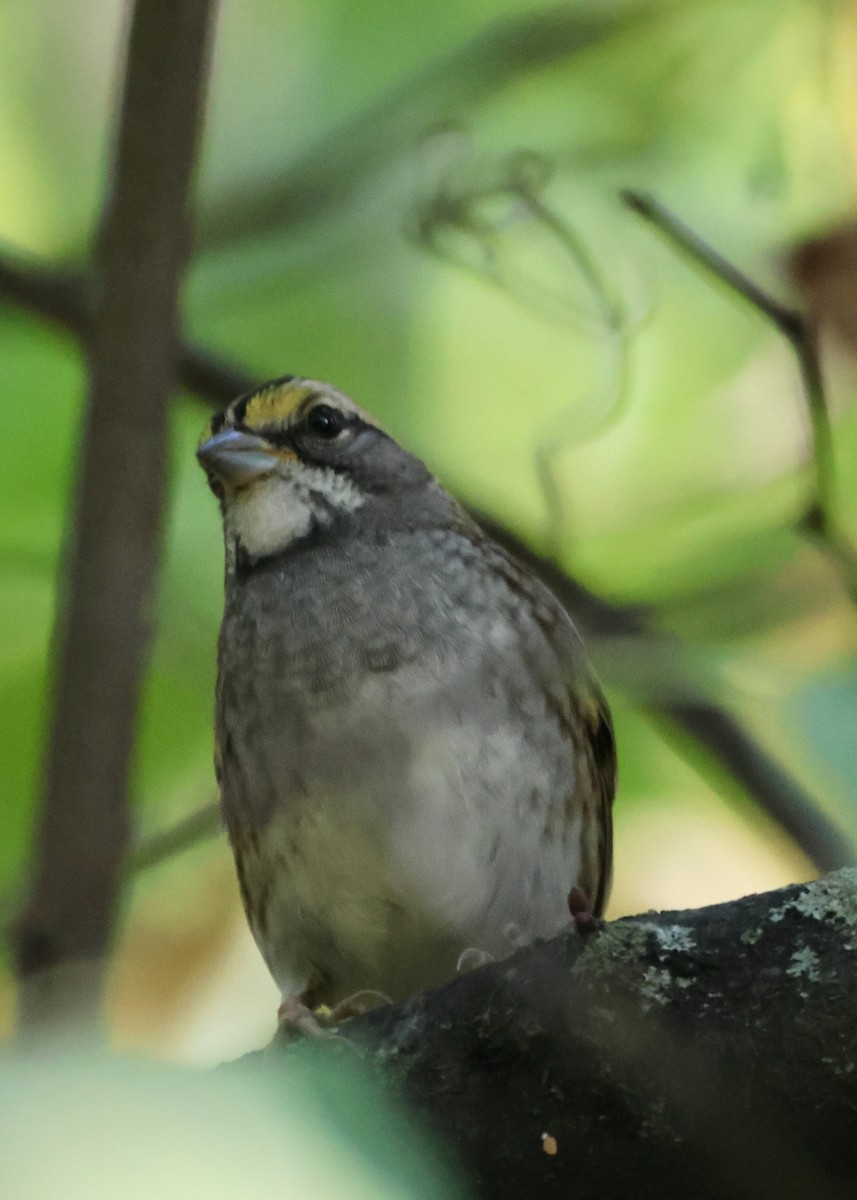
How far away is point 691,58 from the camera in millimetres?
3965

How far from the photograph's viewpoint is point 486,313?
418cm

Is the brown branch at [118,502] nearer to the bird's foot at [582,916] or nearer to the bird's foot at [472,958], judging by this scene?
the bird's foot at [472,958]

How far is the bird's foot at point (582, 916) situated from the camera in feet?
6.64

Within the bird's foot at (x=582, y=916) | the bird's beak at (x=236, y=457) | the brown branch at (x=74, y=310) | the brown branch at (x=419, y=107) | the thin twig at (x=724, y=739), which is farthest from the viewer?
the brown branch at (x=419, y=107)

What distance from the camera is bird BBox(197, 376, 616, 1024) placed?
3.14m

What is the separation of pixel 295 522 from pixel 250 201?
106cm

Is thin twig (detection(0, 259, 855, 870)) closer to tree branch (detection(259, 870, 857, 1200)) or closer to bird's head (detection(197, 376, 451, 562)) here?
bird's head (detection(197, 376, 451, 562))

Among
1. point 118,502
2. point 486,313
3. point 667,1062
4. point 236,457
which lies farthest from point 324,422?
point 667,1062

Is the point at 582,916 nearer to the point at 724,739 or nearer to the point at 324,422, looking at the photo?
the point at 724,739

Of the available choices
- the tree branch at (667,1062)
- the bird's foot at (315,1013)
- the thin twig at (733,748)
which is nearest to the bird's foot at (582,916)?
the tree branch at (667,1062)

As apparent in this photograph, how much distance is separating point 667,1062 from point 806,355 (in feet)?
5.26

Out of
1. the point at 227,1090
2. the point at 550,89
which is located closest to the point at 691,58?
the point at 550,89

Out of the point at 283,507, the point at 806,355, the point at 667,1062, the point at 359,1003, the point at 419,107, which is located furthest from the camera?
the point at 419,107

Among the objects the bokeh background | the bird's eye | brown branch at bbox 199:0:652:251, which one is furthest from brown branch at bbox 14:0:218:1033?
brown branch at bbox 199:0:652:251
